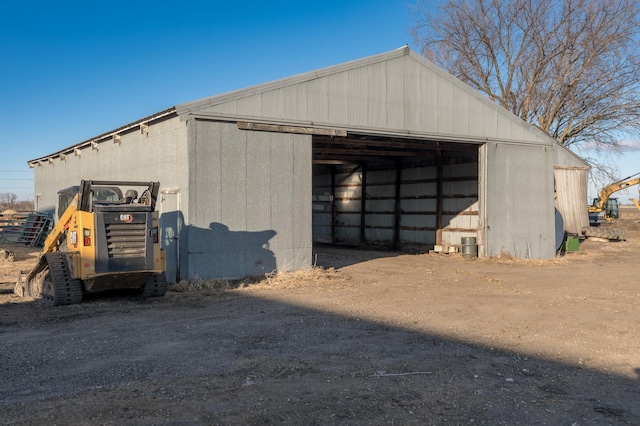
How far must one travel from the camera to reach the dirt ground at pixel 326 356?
4723 mm

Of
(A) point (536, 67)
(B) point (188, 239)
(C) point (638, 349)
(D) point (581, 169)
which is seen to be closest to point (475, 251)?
(D) point (581, 169)

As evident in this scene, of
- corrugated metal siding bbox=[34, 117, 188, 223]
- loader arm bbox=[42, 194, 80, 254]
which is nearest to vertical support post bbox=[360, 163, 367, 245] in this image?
corrugated metal siding bbox=[34, 117, 188, 223]

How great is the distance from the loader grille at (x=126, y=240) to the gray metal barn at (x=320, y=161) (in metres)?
2.32

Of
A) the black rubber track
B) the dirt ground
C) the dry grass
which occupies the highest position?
the black rubber track

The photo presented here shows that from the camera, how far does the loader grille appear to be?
943 centimetres

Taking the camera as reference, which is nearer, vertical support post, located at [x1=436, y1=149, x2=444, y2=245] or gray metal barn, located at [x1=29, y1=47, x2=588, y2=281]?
gray metal barn, located at [x1=29, y1=47, x2=588, y2=281]

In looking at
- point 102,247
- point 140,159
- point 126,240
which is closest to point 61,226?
point 102,247

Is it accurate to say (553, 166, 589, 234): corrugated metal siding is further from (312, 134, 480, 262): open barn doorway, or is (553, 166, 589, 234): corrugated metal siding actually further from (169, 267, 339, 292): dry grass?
(169, 267, 339, 292): dry grass

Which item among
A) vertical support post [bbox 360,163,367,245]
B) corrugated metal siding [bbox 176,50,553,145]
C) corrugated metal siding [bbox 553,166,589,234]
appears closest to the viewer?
corrugated metal siding [bbox 176,50,553,145]

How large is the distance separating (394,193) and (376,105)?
865 centimetres

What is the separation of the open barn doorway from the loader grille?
7.14 metres

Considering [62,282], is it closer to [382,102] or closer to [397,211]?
[382,102]

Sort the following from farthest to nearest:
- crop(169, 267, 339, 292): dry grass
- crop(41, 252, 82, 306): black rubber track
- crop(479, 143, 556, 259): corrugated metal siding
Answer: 1. crop(479, 143, 556, 259): corrugated metal siding
2. crop(169, 267, 339, 292): dry grass
3. crop(41, 252, 82, 306): black rubber track

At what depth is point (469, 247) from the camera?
18.9 metres
